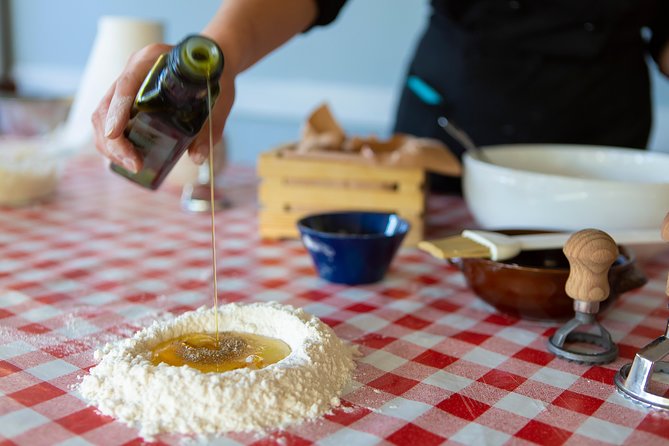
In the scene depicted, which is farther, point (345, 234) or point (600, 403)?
point (345, 234)

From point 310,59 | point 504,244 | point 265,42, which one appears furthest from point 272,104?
point 504,244

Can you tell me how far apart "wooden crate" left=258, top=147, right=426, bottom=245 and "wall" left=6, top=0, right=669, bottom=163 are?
1.11m

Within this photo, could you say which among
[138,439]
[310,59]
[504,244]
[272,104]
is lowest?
[138,439]

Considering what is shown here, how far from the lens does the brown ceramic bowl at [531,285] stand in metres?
0.79

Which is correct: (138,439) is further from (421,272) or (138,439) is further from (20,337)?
(421,272)

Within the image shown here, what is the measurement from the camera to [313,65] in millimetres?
2381

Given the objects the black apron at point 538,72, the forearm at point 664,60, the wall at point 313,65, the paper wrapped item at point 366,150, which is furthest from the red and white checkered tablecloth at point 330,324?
the wall at point 313,65

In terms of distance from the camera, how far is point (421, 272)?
1025 millimetres

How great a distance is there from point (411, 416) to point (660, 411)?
22cm

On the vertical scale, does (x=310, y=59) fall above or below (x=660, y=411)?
above

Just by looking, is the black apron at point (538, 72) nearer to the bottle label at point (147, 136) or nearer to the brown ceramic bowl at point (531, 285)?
the brown ceramic bowl at point (531, 285)

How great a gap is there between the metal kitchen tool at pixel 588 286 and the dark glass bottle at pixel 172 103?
1.29 feet

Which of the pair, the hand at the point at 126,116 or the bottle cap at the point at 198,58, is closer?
the bottle cap at the point at 198,58

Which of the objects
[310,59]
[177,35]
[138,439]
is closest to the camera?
[138,439]
